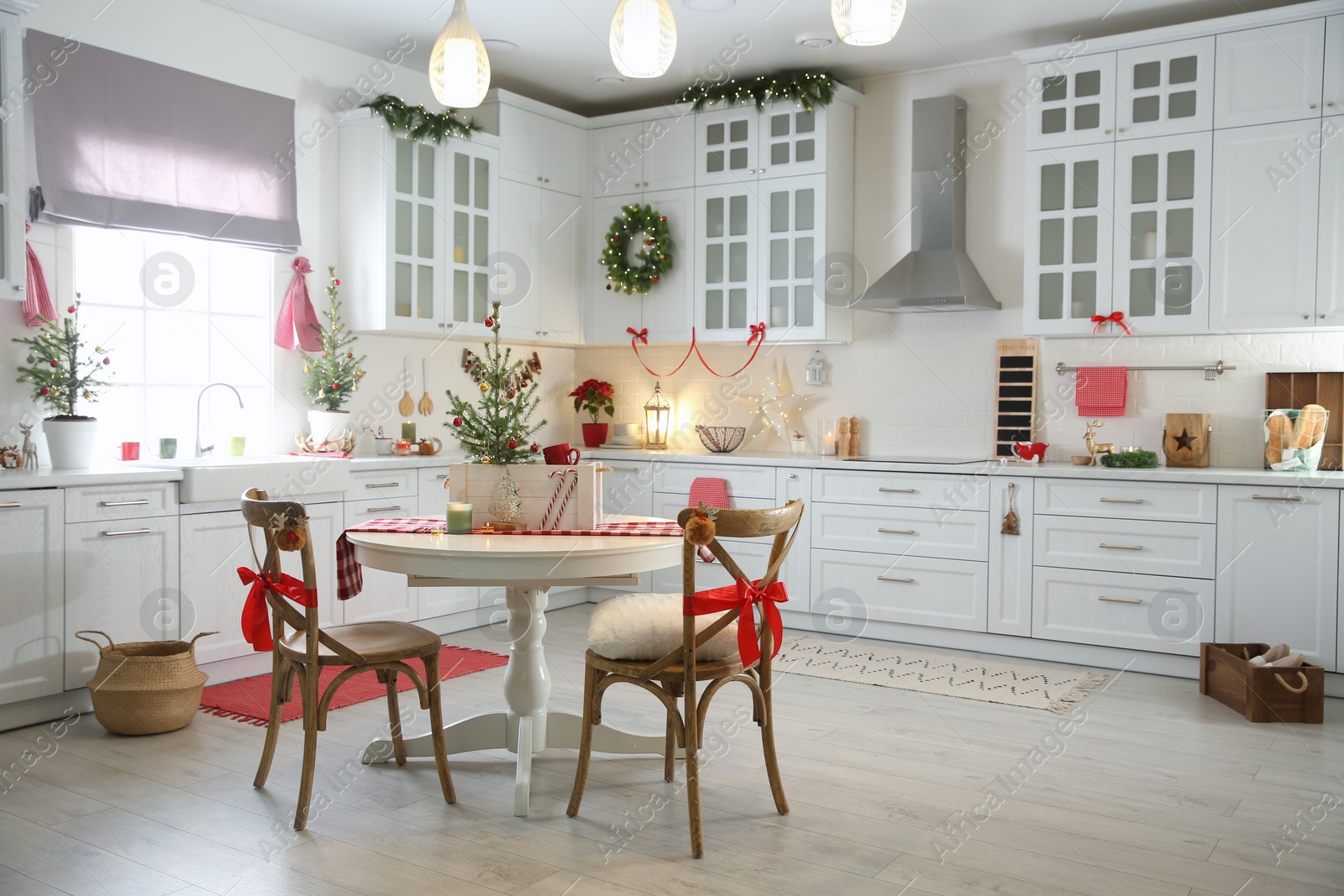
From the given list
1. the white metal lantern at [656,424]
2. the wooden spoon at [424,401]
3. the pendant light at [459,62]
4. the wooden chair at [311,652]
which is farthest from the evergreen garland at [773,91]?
the wooden chair at [311,652]

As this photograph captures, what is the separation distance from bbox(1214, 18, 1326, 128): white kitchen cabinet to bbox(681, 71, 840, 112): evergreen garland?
5.88 ft

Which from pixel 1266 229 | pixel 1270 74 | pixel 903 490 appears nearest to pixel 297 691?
pixel 903 490

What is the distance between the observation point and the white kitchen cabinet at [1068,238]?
A: 4.87 metres

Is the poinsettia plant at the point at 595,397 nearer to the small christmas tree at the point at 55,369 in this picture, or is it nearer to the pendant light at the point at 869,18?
the small christmas tree at the point at 55,369

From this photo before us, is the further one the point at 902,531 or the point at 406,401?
the point at 406,401

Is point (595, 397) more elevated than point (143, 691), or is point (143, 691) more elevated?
point (595, 397)

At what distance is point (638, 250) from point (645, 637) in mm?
3598

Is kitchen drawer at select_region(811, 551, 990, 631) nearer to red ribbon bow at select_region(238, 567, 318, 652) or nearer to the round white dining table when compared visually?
the round white dining table

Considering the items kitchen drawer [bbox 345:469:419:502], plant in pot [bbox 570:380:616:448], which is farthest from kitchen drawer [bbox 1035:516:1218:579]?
kitchen drawer [bbox 345:469:419:502]

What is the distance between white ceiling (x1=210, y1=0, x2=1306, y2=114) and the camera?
187 inches

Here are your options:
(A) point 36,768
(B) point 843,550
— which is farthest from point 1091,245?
(A) point 36,768

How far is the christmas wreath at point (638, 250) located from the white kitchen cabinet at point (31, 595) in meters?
3.16

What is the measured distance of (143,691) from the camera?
360 cm

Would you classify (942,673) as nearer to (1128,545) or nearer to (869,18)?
(1128,545)
